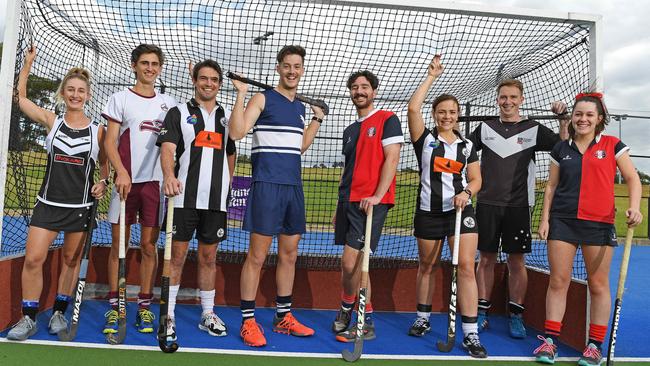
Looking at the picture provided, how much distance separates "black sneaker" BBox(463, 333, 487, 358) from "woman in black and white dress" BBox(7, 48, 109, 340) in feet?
8.89

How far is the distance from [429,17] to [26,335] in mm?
3985

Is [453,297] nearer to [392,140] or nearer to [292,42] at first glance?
[392,140]

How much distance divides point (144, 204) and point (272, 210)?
95 cm

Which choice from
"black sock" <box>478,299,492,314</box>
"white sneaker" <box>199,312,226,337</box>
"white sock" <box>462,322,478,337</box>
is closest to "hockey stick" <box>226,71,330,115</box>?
"white sneaker" <box>199,312,226,337</box>

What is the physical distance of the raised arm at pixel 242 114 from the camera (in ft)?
10.0

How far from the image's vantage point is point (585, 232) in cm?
300

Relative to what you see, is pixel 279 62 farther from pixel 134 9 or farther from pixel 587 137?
pixel 587 137

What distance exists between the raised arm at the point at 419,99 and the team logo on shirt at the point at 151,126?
1.83 m

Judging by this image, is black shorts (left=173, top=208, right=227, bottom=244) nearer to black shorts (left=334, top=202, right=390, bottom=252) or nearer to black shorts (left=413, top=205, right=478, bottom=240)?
black shorts (left=334, top=202, right=390, bottom=252)

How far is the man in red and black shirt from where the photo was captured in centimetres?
332

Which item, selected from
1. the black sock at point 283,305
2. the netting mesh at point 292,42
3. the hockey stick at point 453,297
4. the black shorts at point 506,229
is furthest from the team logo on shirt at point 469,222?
the black sock at point 283,305

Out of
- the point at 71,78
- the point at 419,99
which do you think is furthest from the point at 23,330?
the point at 419,99

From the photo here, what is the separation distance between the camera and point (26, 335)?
9.86ft

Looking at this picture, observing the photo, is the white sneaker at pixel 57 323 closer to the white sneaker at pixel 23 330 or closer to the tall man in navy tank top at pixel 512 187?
the white sneaker at pixel 23 330
